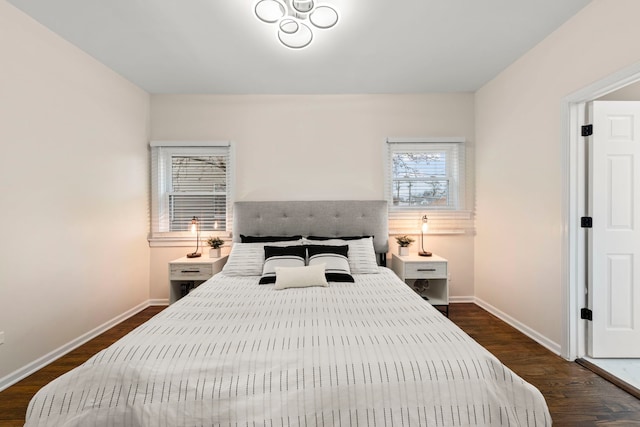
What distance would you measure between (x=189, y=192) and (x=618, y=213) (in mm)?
4363

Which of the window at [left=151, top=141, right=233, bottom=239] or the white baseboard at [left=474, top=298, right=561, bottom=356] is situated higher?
the window at [left=151, top=141, right=233, bottom=239]

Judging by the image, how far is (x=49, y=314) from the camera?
248 centimetres

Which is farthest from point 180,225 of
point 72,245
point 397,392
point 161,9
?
point 397,392

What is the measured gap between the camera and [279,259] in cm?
290

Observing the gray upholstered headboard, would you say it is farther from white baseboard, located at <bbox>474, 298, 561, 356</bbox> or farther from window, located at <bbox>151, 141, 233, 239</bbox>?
white baseboard, located at <bbox>474, 298, 561, 356</bbox>

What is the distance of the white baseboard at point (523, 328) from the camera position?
2578 mm

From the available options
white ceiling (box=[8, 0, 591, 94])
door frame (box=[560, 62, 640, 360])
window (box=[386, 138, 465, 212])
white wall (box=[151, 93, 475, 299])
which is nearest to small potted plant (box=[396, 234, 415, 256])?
window (box=[386, 138, 465, 212])

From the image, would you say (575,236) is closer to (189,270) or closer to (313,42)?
(313,42)

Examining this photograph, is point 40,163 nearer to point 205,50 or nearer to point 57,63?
point 57,63

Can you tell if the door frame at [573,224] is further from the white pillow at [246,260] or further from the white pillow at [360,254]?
the white pillow at [246,260]

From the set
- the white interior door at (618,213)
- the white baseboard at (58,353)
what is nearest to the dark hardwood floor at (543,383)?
the white baseboard at (58,353)

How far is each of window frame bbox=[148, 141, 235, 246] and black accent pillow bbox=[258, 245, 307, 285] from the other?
1.04 metres

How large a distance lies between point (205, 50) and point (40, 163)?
1685mm

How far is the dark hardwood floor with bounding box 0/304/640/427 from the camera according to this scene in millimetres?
1777
